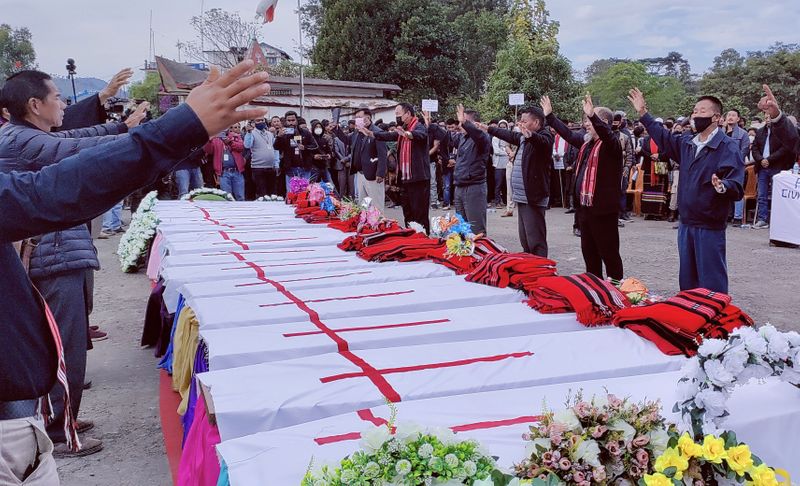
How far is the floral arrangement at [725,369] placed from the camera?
190 cm

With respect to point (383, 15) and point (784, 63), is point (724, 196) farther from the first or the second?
point (784, 63)

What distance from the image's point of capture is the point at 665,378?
2584 mm

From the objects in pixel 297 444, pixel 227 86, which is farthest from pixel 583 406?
pixel 227 86

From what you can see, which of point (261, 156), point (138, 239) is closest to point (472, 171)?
point (138, 239)

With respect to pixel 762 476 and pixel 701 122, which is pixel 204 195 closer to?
pixel 701 122

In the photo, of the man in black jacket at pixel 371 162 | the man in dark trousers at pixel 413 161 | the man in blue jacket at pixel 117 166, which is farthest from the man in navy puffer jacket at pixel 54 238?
the man in black jacket at pixel 371 162

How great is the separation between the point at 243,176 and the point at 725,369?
12.0 m

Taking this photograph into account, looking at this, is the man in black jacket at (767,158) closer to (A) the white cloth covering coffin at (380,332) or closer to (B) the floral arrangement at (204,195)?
(A) the white cloth covering coffin at (380,332)

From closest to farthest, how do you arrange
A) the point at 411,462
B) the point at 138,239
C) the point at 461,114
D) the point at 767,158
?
the point at 411,462
the point at 461,114
the point at 138,239
the point at 767,158

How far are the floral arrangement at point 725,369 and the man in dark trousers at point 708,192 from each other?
269cm

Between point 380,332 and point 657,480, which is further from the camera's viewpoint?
point 380,332

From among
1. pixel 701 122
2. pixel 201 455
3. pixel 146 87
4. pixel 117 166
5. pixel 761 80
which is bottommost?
pixel 201 455

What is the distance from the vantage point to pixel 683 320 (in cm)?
294

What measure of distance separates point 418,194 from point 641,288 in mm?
5267
